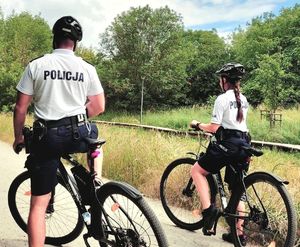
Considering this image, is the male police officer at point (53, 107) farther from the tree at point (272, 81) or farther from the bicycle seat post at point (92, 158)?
the tree at point (272, 81)

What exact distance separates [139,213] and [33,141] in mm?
960

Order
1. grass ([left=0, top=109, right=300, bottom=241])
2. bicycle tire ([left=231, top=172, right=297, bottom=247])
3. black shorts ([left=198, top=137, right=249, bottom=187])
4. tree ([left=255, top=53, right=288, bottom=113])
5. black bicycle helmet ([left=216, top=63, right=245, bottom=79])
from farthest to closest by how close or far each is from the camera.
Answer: tree ([left=255, top=53, right=288, bottom=113]) < grass ([left=0, top=109, right=300, bottom=241]) < black bicycle helmet ([left=216, top=63, right=245, bottom=79]) < black shorts ([left=198, top=137, right=249, bottom=187]) < bicycle tire ([left=231, top=172, right=297, bottom=247])

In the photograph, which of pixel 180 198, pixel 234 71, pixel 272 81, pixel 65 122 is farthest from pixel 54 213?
pixel 272 81

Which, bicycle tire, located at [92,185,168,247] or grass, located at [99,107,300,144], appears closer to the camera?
bicycle tire, located at [92,185,168,247]

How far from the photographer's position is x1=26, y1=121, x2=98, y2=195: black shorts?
3693mm

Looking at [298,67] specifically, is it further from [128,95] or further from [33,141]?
[33,141]

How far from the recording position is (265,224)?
459 cm

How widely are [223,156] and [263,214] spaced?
0.66 m

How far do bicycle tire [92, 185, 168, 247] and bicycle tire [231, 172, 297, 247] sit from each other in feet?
4.32

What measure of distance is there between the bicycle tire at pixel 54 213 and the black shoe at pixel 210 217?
1.24m

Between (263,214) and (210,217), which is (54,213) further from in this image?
(263,214)

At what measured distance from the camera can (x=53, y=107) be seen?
3.73 m

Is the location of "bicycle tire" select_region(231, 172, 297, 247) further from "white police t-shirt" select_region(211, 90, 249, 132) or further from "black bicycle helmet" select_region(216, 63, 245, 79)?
"black bicycle helmet" select_region(216, 63, 245, 79)

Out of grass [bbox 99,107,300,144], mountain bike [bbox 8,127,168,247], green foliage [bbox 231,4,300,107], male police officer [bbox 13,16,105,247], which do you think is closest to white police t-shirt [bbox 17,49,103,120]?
male police officer [bbox 13,16,105,247]
